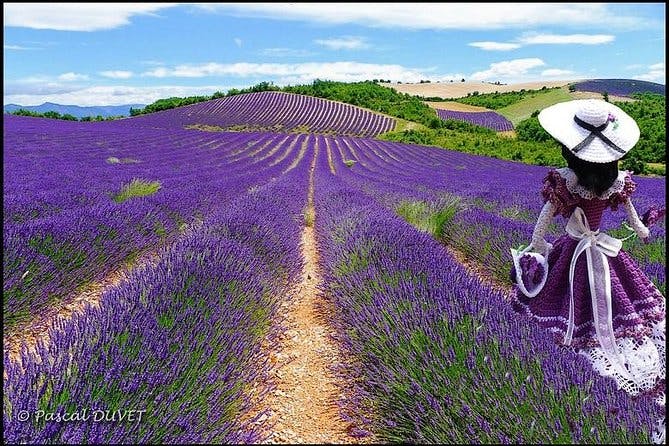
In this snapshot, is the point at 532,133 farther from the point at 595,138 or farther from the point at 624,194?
the point at 595,138

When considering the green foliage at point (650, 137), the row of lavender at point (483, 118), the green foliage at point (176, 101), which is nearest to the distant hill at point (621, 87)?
the row of lavender at point (483, 118)

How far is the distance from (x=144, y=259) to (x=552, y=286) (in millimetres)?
3319

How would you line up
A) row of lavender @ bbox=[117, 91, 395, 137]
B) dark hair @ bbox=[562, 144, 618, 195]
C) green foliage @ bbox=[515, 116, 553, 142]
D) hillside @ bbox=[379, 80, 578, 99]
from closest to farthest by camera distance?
1. dark hair @ bbox=[562, 144, 618, 195]
2. green foliage @ bbox=[515, 116, 553, 142]
3. row of lavender @ bbox=[117, 91, 395, 137]
4. hillside @ bbox=[379, 80, 578, 99]

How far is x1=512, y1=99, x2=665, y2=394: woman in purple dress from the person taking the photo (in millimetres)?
2082

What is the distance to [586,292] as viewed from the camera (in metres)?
2.24

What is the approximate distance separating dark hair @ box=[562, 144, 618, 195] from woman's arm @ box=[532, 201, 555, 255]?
7.3 inches

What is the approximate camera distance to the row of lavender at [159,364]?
1.28 meters

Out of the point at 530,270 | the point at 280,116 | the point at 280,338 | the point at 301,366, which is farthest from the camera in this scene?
the point at 280,116

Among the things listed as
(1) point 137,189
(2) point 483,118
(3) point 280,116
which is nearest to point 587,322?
(1) point 137,189

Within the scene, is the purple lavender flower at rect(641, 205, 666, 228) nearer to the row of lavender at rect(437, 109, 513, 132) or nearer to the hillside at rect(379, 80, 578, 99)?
the row of lavender at rect(437, 109, 513, 132)

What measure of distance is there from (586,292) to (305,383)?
1.42 meters

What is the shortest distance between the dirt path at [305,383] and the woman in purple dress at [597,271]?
1.08 m

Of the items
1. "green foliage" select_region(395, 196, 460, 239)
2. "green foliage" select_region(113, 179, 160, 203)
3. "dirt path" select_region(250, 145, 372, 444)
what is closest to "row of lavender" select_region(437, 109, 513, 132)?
"green foliage" select_region(395, 196, 460, 239)

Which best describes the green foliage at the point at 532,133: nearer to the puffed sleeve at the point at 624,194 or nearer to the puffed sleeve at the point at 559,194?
the puffed sleeve at the point at 624,194
